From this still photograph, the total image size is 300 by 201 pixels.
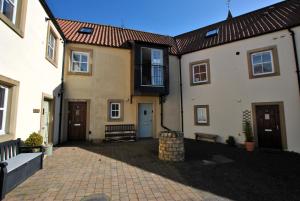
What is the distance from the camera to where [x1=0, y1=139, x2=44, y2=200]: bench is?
3814mm

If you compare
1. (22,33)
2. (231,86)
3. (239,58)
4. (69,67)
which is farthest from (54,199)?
(239,58)

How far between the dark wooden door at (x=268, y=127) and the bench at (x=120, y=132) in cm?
706

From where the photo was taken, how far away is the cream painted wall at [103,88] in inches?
428

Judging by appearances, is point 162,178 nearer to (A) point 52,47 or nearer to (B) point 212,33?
(A) point 52,47

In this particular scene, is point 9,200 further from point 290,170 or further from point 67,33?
point 67,33

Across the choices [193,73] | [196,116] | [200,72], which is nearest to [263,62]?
[200,72]

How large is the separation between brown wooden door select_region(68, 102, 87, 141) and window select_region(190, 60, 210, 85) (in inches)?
288

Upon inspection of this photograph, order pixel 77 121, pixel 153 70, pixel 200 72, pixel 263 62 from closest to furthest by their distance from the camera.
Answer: pixel 263 62, pixel 77 121, pixel 153 70, pixel 200 72

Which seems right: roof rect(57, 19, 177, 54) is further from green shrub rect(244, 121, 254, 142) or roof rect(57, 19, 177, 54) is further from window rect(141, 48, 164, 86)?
green shrub rect(244, 121, 254, 142)

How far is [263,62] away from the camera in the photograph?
9742 millimetres

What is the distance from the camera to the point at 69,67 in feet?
35.2

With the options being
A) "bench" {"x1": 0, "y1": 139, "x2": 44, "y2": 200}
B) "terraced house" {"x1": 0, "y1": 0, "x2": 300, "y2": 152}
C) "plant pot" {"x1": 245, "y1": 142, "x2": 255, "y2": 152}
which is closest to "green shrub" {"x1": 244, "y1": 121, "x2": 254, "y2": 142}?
"plant pot" {"x1": 245, "y1": 142, "x2": 255, "y2": 152}

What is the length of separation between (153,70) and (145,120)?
3.39 m

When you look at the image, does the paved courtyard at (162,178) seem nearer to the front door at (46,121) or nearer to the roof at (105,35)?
the front door at (46,121)
